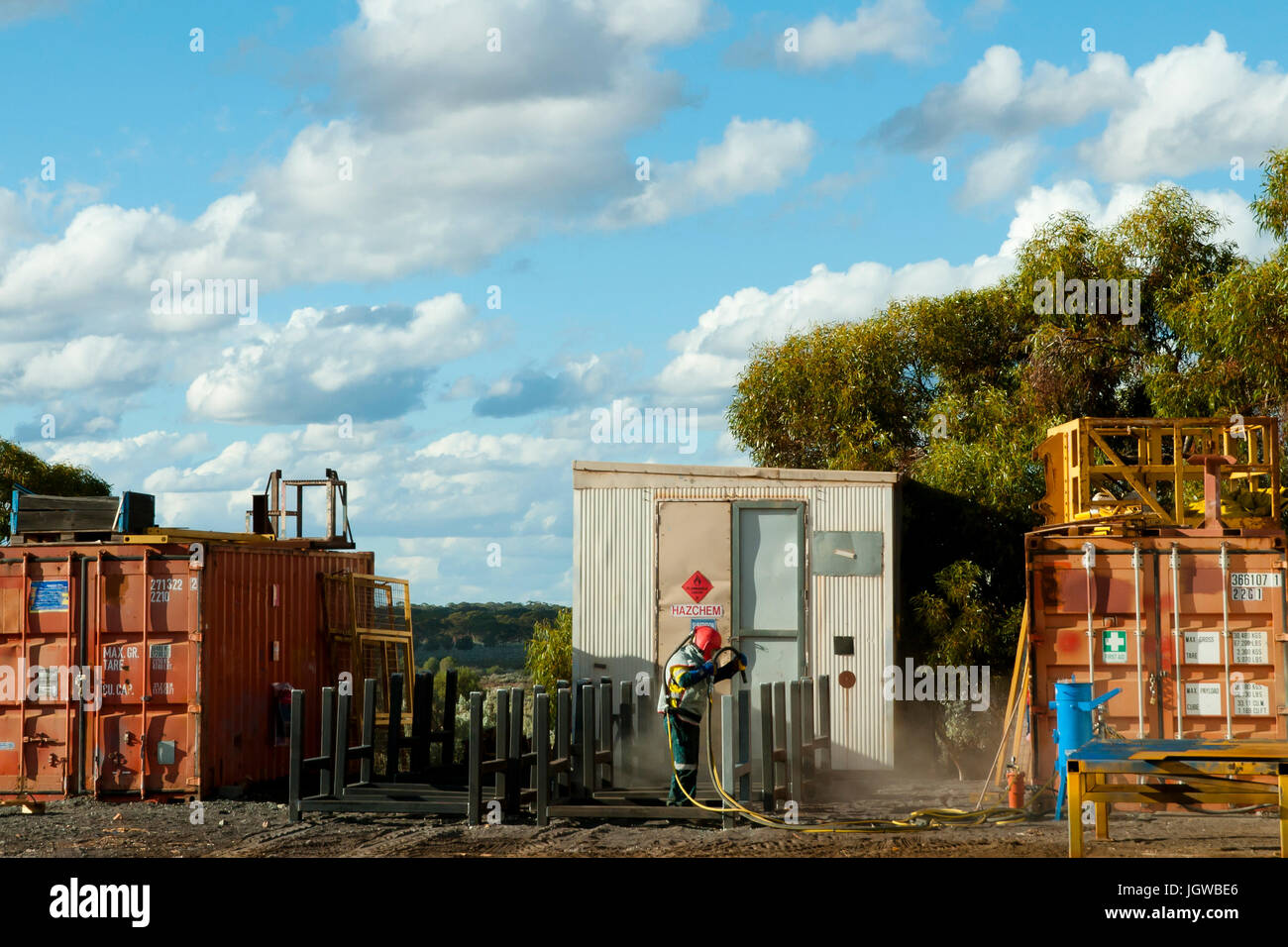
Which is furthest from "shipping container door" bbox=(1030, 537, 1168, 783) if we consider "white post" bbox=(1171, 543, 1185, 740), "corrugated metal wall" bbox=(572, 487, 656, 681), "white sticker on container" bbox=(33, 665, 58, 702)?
"white sticker on container" bbox=(33, 665, 58, 702)

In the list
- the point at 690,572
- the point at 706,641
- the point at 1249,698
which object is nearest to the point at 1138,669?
the point at 1249,698

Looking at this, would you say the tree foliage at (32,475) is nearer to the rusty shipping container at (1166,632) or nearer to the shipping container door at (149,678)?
the shipping container door at (149,678)

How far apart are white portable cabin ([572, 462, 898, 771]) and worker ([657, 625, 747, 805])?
2.98 m

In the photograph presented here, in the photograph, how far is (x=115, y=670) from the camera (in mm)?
14477

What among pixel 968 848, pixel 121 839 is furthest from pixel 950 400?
pixel 121 839

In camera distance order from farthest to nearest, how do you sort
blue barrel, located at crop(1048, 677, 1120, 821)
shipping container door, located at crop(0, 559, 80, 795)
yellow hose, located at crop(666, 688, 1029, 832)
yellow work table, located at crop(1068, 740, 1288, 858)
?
shipping container door, located at crop(0, 559, 80, 795) < blue barrel, located at crop(1048, 677, 1120, 821) < yellow hose, located at crop(666, 688, 1029, 832) < yellow work table, located at crop(1068, 740, 1288, 858)

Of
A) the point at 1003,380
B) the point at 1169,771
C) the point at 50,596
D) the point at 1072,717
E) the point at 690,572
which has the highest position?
the point at 1003,380

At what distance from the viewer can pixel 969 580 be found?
57.2 ft

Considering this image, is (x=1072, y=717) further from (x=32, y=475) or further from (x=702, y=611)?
(x=32, y=475)

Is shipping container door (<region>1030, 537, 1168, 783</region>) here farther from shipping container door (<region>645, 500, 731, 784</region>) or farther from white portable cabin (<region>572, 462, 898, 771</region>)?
shipping container door (<region>645, 500, 731, 784</region>)

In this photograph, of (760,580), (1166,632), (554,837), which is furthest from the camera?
(760,580)

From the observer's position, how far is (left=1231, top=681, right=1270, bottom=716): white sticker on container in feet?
44.9

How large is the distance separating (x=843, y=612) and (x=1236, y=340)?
9.06m

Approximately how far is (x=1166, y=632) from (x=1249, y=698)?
1.01m
